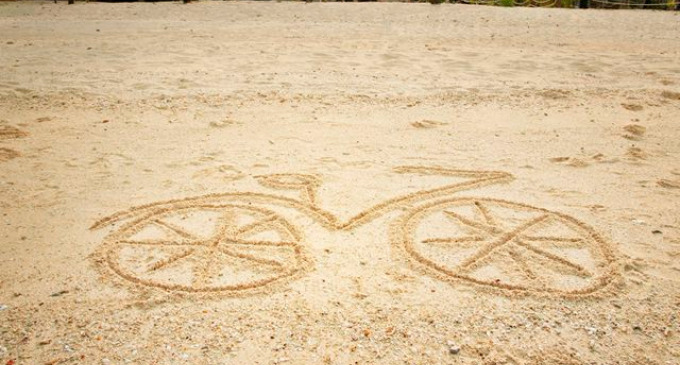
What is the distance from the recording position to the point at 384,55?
867 cm

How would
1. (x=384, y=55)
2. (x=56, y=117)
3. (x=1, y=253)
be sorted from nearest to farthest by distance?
(x=1, y=253) → (x=56, y=117) → (x=384, y=55)

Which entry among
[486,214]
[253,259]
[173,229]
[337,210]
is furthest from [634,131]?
[173,229]

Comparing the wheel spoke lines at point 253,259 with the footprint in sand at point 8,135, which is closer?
the wheel spoke lines at point 253,259

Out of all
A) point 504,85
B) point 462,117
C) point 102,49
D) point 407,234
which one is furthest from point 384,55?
point 407,234

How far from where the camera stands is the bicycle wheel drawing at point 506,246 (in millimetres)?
3090

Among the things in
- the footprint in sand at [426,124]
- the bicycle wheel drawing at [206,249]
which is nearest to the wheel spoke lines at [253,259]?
the bicycle wheel drawing at [206,249]

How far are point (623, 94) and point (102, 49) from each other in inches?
313

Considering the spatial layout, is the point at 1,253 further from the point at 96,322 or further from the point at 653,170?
the point at 653,170

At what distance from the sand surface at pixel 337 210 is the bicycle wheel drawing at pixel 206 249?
2 cm

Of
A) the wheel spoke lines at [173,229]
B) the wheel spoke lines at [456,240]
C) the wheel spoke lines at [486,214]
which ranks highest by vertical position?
the wheel spoke lines at [486,214]

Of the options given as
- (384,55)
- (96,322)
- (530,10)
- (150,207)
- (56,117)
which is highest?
(530,10)

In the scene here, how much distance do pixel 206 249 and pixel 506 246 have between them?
1.95 metres

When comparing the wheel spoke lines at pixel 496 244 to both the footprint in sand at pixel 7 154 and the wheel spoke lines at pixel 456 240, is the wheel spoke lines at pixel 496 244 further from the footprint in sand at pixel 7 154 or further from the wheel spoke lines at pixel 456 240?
the footprint in sand at pixel 7 154

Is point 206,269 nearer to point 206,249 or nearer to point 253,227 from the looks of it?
point 206,249
